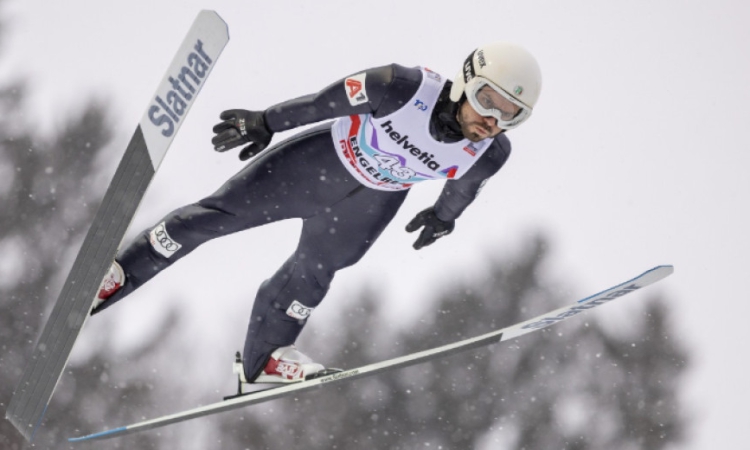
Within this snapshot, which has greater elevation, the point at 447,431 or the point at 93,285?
the point at 93,285

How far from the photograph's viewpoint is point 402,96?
12.2 feet

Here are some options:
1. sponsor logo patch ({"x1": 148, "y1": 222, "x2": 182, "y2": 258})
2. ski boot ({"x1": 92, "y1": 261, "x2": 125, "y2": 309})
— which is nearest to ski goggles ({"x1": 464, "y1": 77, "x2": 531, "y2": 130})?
sponsor logo patch ({"x1": 148, "y1": 222, "x2": 182, "y2": 258})

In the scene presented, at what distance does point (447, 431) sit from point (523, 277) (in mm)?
2694

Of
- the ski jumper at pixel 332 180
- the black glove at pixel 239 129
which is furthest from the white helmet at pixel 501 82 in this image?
the black glove at pixel 239 129

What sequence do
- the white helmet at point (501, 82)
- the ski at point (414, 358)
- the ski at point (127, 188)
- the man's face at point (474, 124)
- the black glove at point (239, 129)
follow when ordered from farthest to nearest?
the ski at point (414, 358), the black glove at point (239, 129), the man's face at point (474, 124), the white helmet at point (501, 82), the ski at point (127, 188)

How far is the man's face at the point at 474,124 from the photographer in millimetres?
3656

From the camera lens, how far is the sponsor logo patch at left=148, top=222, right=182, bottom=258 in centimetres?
393

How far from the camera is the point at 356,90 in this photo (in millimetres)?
3699

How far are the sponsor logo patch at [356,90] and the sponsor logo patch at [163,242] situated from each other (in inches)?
35.2

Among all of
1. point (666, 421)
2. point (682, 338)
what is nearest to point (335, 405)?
point (666, 421)

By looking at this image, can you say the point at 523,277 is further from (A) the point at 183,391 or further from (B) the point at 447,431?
(A) the point at 183,391

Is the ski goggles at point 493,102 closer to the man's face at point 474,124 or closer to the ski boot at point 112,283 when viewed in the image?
the man's face at point 474,124

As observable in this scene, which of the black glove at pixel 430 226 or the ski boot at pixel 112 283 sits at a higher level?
the black glove at pixel 430 226

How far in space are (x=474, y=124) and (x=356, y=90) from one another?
45 centimetres
